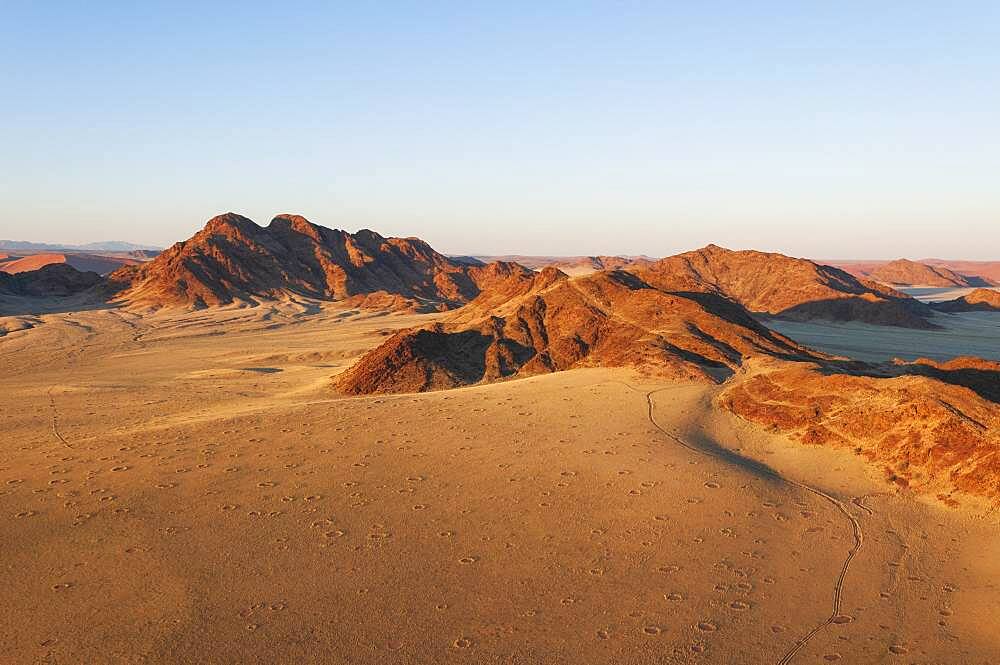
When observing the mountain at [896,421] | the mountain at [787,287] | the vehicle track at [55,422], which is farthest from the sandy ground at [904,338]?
the vehicle track at [55,422]

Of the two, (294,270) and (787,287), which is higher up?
(294,270)

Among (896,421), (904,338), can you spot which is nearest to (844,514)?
(896,421)

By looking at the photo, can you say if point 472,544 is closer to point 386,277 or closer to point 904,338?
point 904,338

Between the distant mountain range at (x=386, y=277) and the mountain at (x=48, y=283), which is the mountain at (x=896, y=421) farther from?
the mountain at (x=48, y=283)

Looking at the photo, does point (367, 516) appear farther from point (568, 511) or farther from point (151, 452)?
point (151, 452)

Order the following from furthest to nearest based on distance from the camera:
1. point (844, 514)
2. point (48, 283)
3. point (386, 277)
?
point (386, 277), point (48, 283), point (844, 514)

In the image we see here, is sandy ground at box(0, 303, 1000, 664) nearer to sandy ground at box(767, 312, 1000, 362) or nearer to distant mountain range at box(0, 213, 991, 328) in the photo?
distant mountain range at box(0, 213, 991, 328)

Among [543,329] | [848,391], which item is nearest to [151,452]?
[848,391]
